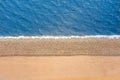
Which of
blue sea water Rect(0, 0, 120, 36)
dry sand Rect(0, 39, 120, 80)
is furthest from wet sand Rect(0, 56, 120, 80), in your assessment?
blue sea water Rect(0, 0, 120, 36)

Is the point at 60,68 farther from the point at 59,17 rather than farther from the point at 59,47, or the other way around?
the point at 59,17

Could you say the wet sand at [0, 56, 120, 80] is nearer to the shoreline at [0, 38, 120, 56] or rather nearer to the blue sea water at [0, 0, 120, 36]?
the shoreline at [0, 38, 120, 56]

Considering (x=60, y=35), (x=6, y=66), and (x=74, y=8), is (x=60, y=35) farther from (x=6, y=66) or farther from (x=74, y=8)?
(x=6, y=66)

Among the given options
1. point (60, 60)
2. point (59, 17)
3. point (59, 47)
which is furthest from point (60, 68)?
point (59, 17)

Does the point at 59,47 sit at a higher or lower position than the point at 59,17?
lower

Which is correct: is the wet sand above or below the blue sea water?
below

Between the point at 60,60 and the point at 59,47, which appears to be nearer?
the point at 60,60
